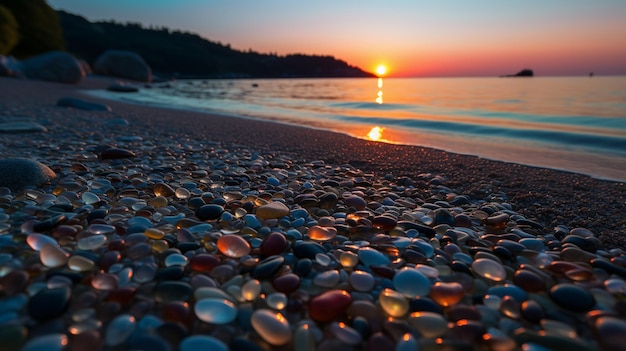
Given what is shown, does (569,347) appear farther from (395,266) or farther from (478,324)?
(395,266)

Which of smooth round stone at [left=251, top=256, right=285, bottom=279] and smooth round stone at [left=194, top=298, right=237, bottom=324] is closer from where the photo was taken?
smooth round stone at [left=194, top=298, right=237, bottom=324]

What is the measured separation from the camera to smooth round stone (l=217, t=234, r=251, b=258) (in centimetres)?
145

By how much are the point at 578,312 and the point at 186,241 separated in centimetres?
147

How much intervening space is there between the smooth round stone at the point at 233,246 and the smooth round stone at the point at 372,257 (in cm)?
47

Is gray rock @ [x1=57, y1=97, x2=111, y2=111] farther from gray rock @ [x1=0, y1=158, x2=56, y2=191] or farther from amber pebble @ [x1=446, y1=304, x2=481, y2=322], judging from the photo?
amber pebble @ [x1=446, y1=304, x2=481, y2=322]

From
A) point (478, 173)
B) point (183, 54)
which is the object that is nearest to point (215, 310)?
point (478, 173)

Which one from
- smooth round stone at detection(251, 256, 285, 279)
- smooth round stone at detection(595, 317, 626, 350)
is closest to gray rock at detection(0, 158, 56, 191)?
smooth round stone at detection(251, 256, 285, 279)

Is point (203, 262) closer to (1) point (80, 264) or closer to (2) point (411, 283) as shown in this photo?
(1) point (80, 264)

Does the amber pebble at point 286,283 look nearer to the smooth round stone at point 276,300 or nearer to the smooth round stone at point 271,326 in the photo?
the smooth round stone at point 276,300

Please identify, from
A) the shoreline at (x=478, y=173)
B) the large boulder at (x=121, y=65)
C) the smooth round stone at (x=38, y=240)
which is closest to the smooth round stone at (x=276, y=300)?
the smooth round stone at (x=38, y=240)

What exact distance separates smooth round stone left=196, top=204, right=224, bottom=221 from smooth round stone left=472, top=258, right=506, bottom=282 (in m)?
1.25

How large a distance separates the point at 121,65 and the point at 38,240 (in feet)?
125

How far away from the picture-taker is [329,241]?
1636 mm

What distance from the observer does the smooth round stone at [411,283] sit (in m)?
1.22
